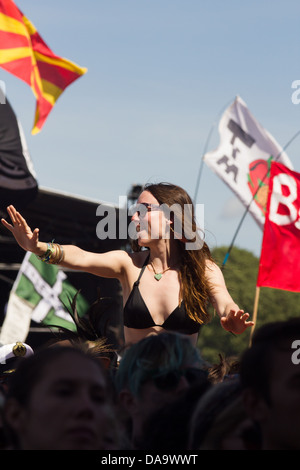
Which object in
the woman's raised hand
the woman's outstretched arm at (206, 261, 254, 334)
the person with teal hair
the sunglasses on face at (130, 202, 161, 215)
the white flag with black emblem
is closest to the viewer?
the person with teal hair

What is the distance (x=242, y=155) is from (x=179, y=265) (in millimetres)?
7017

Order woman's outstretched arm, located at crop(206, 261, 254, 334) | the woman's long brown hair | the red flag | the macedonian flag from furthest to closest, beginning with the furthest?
the macedonian flag → the red flag → the woman's long brown hair → woman's outstretched arm, located at crop(206, 261, 254, 334)

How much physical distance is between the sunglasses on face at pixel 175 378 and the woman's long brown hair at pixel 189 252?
1678mm

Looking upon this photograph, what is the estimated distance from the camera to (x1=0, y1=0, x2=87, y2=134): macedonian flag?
10.2 m

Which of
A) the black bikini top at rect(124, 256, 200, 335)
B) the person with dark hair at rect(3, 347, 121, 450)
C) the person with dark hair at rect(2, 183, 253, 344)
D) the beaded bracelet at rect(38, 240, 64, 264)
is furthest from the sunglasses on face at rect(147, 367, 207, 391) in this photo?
the beaded bracelet at rect(38, 240, 64, 264)

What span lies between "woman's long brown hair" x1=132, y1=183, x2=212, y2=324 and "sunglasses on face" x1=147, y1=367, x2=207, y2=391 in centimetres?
168

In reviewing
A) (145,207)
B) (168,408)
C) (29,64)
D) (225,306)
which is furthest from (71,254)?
(29,64)

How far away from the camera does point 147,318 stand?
430cm

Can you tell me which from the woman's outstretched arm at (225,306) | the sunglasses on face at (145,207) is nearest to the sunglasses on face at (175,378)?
the woman's outstretched arm at (225,306)

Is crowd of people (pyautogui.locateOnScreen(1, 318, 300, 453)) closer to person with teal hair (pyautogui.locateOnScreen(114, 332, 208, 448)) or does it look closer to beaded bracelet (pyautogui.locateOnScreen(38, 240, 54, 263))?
person with teal hair (pyautogui.locateOnScreen(114, 332, 208, 448))

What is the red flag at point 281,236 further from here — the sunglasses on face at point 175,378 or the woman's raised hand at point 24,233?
the sunglasses on face at point 175,378

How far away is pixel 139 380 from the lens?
267 centimetres

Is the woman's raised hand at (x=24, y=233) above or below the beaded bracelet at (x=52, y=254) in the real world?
above

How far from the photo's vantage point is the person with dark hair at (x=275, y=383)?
6.70 ft
